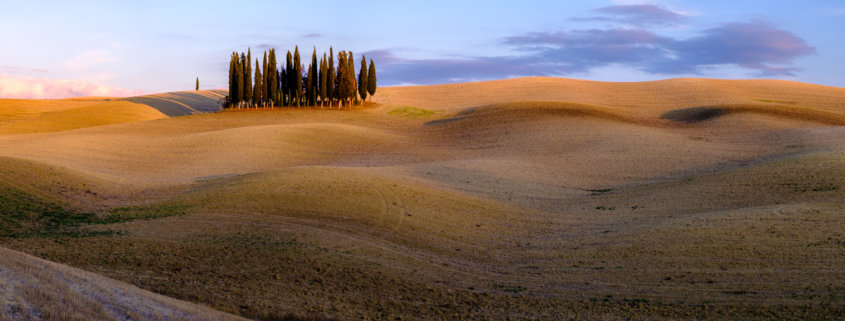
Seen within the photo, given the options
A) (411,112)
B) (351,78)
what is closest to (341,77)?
(351,78)

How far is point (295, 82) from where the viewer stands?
61.8 meters

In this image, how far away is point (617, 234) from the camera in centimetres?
1703

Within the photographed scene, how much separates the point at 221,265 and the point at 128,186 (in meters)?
12.4

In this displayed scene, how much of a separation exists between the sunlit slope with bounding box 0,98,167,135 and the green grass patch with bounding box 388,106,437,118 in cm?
2198

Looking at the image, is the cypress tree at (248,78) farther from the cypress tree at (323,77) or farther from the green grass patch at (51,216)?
the green grass patch at (51,216)

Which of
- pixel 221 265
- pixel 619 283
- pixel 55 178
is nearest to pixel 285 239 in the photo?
pixel 221 265

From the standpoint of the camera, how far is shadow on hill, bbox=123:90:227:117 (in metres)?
65.2

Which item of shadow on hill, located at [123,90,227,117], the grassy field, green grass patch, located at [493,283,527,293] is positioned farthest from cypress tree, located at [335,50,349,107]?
green grass patch, located at [493,283,527,293]

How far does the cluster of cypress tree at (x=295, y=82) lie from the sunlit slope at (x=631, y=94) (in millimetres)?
6164

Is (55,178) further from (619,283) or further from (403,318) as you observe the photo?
(619,283)

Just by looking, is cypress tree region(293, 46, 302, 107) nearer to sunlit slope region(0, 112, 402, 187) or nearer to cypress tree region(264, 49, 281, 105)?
cypress tree region(264, 49, 281, 105)

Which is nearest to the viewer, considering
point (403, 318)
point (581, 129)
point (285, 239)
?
point (403, 318)

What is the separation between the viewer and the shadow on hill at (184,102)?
214ft

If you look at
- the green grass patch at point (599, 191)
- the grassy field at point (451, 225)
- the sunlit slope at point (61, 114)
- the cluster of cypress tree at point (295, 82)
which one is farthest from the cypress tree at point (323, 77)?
the green grass patch at point (599, 191)
